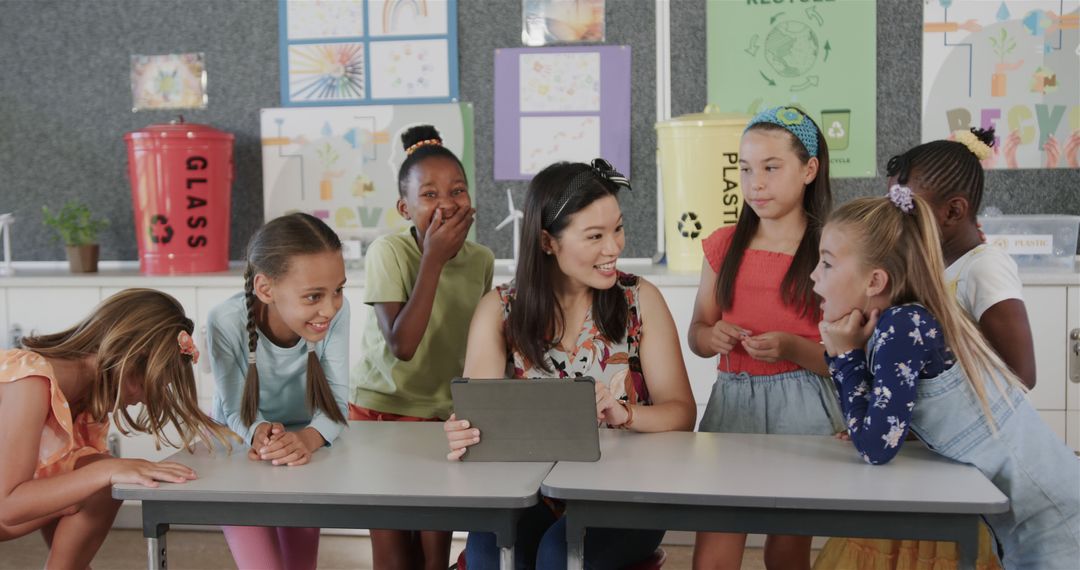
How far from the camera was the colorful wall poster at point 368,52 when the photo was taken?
9.30ft

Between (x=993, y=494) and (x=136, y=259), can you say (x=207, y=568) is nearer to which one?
(x=136, y=259)

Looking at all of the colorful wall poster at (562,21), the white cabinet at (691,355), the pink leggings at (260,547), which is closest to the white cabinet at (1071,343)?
the white cabinet at (691,355)

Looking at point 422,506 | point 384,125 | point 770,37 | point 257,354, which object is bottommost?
point 422,506

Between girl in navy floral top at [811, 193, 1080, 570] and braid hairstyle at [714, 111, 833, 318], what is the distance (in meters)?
0.27

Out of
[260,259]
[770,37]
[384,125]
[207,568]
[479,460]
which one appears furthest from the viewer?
[384,125]

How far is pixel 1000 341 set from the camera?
5.42ft

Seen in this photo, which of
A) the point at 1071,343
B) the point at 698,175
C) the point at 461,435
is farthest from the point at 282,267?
the point at 1071,343

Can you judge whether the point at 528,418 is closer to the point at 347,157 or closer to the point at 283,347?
the point at 283,347

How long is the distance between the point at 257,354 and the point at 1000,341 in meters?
1.22

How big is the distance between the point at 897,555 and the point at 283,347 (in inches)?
42.1

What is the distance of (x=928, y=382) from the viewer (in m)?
1.41

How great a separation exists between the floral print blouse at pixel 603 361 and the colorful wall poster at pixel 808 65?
1226 mm

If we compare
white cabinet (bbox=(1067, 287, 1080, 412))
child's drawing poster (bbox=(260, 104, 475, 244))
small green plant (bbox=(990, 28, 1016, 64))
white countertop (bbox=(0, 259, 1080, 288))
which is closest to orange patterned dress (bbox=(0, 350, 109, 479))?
white countertop (bbox=(0, 259, 1080, 288))

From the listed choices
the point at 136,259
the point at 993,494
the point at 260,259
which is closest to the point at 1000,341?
the point at 993,494
